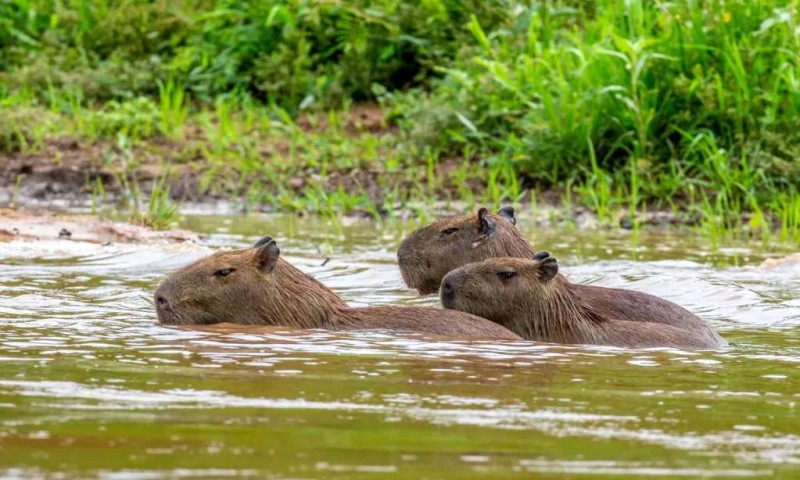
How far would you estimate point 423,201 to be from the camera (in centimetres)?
1180

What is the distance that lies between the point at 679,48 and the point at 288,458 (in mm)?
8871

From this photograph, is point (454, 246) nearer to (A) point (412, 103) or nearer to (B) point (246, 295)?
(B) point (246, 295)

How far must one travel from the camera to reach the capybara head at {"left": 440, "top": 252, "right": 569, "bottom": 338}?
248 inches

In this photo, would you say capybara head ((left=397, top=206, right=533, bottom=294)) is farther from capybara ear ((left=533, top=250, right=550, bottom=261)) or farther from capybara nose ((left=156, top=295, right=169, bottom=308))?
capybara nose ((left=156, top=295, right=169, bottom=308))

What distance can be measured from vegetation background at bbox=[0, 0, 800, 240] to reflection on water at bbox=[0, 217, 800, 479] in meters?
4.13

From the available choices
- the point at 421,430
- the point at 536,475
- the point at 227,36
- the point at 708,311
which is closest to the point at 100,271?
the point at 708,311

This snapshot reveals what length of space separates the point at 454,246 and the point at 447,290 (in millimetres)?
1033

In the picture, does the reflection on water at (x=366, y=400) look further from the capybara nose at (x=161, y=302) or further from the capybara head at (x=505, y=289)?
the capybara head at (x=505, y=289)

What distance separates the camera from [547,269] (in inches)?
248

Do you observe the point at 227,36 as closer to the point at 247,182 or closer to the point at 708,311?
the point at 247,182

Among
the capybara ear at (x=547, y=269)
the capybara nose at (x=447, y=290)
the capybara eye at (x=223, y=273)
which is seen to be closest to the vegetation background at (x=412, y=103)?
the capybara eye at (x=223, y=273)

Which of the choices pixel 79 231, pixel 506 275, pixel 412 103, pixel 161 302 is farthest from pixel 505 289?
pixel 412 103

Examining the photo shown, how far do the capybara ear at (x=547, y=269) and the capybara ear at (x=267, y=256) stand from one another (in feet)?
3.58

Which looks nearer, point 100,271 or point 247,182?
point 100,271
